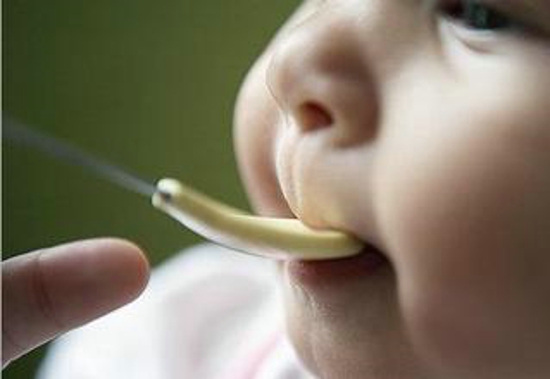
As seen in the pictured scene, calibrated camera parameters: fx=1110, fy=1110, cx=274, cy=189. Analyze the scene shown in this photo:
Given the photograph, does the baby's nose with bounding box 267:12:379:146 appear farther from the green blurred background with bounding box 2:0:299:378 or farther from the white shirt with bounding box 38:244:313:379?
the green blurred background with bounding box 2:0:299:378

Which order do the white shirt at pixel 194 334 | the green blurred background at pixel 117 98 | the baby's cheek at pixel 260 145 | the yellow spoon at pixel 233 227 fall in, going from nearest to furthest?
the yellow spoon at pixel 233 227, the baby's cheek at pixel 260 145, the white shirt at pixel 194 334, the green blurred background at pixel 117 98

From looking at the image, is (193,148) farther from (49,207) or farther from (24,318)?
(24,318)

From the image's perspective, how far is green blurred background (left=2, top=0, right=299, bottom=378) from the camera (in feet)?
2.83

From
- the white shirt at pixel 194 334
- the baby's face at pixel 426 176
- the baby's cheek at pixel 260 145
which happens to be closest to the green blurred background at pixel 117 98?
the white shirt at pixel 194 334

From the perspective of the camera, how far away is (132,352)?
0.77 metres

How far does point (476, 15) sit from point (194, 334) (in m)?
0.37

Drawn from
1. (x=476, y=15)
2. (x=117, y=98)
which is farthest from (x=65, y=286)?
(x=117, y=98)

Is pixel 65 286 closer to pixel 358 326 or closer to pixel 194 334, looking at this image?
pixel 358 326

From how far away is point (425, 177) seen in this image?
1.44ft

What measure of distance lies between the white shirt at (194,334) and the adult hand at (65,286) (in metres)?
0.23

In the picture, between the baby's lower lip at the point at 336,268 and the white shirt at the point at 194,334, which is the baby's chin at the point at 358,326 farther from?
the white shirt at the point at 194,334

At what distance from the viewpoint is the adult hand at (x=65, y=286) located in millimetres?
497

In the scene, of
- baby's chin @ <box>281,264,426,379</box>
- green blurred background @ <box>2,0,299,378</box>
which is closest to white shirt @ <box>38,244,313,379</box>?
green blurred background @ <box>2,0,299,378</box>

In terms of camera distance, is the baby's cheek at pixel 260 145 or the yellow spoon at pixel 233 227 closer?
the yellow spoon at pixel 233 227
